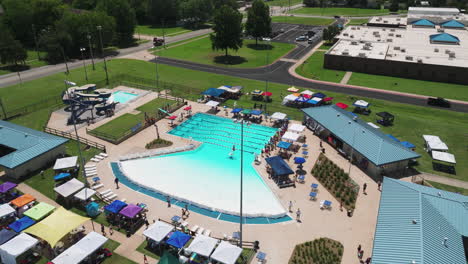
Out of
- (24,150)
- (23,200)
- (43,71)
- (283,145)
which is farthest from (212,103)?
(43,71)

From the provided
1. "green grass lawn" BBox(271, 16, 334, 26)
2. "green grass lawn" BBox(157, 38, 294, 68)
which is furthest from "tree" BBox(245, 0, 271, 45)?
"green grass lawn" BBox(271, 16, 334, 26)

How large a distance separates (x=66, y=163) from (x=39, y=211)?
9722 millimetres

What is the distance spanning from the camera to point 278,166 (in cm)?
4259

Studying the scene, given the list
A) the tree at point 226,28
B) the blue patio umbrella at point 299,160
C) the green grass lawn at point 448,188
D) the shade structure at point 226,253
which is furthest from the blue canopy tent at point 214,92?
the green grass lawn at point 448,188

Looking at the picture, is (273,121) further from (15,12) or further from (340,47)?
(15,12)

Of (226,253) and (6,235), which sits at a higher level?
(6,235)

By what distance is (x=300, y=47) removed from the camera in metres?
107

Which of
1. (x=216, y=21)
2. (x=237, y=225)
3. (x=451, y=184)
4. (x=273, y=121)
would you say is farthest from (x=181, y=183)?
(x=216, y=21)

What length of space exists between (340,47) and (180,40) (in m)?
55.6

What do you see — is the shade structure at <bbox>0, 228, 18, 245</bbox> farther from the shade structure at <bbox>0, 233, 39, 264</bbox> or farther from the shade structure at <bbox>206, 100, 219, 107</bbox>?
the shade structure at <bbox>206, 100, 219, 107</bbox>

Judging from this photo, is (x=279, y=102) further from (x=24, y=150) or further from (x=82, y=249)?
(x=82, y=249)

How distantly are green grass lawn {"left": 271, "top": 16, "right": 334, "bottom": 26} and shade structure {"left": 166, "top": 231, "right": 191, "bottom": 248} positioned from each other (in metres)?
132

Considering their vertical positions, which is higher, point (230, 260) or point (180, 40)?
point (180, 40)

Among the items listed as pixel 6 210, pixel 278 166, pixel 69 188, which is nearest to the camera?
pixel 6 210
